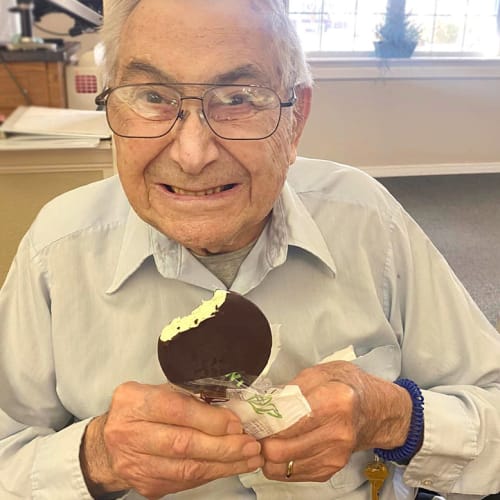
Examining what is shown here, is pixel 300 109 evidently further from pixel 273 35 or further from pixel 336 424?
pixel 336 424

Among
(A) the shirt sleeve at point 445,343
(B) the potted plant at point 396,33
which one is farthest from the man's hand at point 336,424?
(B) the potted plant at point 396,33

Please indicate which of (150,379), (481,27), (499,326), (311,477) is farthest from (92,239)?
(481,27)

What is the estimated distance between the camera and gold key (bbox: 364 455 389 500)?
3.28 ft

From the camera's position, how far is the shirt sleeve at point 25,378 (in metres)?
0.96

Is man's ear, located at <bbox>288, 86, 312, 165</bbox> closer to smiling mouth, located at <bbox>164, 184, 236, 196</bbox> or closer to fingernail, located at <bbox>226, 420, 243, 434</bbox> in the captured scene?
smiling mouth, located at <bbox>164, 184, 236, 196</bbox>

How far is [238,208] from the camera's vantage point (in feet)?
2.99

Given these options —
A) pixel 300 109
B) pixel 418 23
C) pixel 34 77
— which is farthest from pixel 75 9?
pixel 418 23

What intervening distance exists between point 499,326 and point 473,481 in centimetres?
59

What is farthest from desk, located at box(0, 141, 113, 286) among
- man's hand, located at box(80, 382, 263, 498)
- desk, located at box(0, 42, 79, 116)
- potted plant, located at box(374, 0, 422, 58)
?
potted plant, located at box(374, 0, 422, 58)

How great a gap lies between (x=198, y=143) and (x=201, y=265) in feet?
0.69

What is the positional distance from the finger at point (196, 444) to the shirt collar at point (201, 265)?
0.88 feet

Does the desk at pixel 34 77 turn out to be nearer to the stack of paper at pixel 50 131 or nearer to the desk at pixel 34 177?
the stack of paper at pixel 50 131

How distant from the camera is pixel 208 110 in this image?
871 millimetres

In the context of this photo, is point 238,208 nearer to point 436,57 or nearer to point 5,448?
point 5,448
